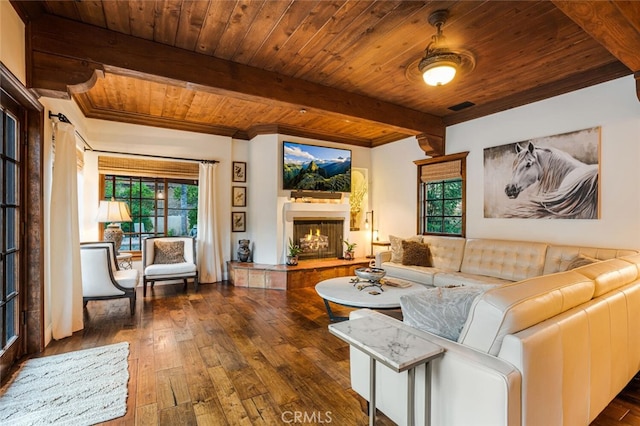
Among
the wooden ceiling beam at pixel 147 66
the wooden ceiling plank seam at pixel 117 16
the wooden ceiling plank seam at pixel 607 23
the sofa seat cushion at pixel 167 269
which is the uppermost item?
the wooden ceiling plank seam at pixel 117 16

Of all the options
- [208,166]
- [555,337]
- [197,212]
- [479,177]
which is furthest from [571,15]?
[197,212]

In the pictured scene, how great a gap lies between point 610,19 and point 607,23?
0.05 meters

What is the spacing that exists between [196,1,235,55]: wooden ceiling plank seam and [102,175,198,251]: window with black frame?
3.35 metres

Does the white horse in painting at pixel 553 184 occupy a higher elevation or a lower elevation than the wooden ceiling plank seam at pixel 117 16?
lower

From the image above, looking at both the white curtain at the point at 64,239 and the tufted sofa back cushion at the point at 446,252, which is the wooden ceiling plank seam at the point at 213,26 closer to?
the white curtain at the point at 64,239

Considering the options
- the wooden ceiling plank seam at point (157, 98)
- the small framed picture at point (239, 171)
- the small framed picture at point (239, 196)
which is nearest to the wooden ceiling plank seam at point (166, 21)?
the wooden ceiling plank seam at point (157, 98)

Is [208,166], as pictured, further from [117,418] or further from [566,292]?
[566,292]

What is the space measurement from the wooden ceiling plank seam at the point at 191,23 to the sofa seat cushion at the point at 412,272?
3.67 metres

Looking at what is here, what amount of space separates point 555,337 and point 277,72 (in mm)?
3204

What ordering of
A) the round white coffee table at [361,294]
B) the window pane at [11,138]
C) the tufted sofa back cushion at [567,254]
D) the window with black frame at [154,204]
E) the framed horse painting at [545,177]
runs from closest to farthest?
the window pane at [11,138], the round white coffee table at [361,294], the tufted sofa back cushion at [567,254], the framed horse painting at [545,177], the window with black frame at [154,204]

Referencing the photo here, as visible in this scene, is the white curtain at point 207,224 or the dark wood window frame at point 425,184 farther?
the white curtain at point 207,224

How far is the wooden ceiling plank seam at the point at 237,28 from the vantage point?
226cm

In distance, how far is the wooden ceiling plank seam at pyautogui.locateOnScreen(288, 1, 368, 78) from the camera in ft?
7.46

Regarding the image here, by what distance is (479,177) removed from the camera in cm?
453
